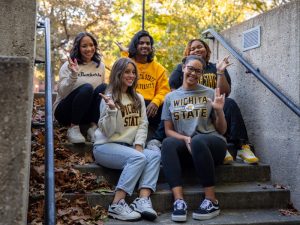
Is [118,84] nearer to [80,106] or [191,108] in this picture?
[80,106]

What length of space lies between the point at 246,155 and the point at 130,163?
1.30m

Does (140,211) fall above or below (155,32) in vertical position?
below

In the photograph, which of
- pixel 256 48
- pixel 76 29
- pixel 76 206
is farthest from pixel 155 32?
pixel 76 206

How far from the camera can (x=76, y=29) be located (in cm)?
1543

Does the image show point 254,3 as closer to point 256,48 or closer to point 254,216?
point 256,48

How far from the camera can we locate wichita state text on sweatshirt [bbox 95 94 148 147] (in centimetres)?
339

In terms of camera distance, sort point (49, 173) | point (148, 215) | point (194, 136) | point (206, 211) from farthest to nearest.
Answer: point (194, 136) → point (206, 211) → point (148, 215) → point (49, 173)

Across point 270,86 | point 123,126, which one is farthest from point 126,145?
point 270,86

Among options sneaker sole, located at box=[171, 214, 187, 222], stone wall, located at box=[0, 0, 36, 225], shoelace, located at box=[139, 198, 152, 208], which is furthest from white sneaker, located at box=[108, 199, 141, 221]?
stone wall, located at box=[0, 0, 36, 225]

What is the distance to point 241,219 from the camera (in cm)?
310

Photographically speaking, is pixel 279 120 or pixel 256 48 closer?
pixel 279 120

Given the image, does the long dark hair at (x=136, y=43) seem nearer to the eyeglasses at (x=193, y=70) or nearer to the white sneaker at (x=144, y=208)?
the eyeglasses at (x=193, y=70)

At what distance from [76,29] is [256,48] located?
12.1 m

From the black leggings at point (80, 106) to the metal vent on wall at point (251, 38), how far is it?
1.68 metres
